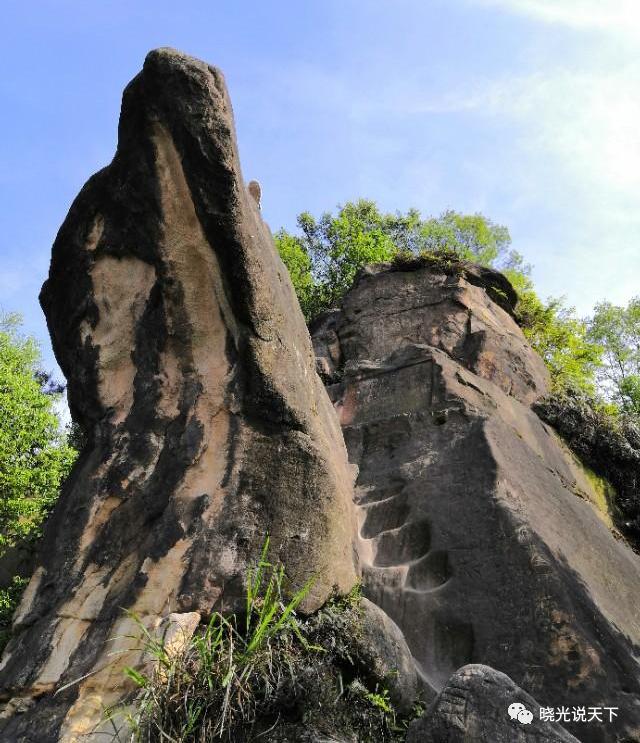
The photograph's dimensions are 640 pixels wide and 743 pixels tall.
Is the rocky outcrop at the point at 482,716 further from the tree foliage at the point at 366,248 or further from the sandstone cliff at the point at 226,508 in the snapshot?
the tree foliage at the point at 366,248

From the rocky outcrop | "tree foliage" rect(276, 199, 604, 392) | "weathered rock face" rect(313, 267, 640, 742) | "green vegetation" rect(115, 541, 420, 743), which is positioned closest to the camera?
the rocky outcrop

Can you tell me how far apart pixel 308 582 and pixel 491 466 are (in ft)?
10.5

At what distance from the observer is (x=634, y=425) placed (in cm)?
1248

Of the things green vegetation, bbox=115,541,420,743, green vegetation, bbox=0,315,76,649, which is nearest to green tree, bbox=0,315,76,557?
green vegetation, bbox=0,315,76,649

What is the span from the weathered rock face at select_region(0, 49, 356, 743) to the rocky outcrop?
53.2 inches

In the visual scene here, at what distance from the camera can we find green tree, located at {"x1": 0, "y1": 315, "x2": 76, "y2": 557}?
14703 millimetres

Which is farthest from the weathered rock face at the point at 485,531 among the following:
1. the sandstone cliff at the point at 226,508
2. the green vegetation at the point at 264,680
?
the green vegetation at the point at 264,680

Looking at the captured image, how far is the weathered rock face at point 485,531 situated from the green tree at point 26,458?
717 cm

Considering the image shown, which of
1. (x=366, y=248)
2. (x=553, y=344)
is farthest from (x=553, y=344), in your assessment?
(x=366, y=248)

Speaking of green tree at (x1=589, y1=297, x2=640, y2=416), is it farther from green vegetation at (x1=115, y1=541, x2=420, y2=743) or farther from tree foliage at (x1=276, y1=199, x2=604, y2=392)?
green vegetation at (x1=115, y1=541, x2=420, y2=743)

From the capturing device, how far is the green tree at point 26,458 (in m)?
14.7

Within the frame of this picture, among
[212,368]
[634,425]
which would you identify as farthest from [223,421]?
[634,425]

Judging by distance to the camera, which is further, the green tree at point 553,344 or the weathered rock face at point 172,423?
the green tree at point 553,344

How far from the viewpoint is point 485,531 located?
302 inches
